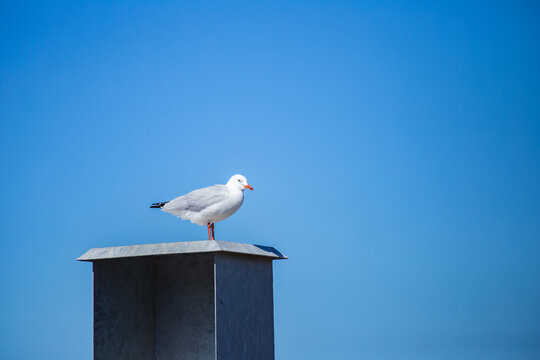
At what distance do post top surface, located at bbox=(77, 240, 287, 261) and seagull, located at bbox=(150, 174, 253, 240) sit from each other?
262 mm

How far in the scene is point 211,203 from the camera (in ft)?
13.0

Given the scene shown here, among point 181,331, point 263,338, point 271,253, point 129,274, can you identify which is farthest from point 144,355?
point 271,253

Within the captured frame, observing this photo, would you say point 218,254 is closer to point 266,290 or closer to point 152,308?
point 266,290

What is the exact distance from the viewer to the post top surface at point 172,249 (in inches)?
139

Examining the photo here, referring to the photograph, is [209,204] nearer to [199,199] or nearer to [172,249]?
[199,199]

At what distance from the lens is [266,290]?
426cm

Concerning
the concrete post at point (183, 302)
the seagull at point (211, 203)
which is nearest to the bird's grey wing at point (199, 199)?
the seagull at point (211, 203)

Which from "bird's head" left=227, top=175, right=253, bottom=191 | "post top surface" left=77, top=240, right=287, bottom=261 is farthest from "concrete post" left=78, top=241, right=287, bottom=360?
"bird's head" left=227, top=175, right=253, bottom=191

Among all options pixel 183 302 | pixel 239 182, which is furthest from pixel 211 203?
pixel 183 302

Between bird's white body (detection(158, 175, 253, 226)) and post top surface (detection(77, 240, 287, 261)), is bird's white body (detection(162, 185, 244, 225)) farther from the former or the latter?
post top surface (detection(77, 240, 287, 261))

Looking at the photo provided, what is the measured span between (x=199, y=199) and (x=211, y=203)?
0.09m

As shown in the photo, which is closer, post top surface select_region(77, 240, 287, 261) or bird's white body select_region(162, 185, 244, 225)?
post top surface select_region(77, 240, 287, 261)

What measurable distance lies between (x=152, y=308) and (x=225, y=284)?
124 cm

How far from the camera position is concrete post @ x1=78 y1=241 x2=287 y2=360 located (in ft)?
12.0
